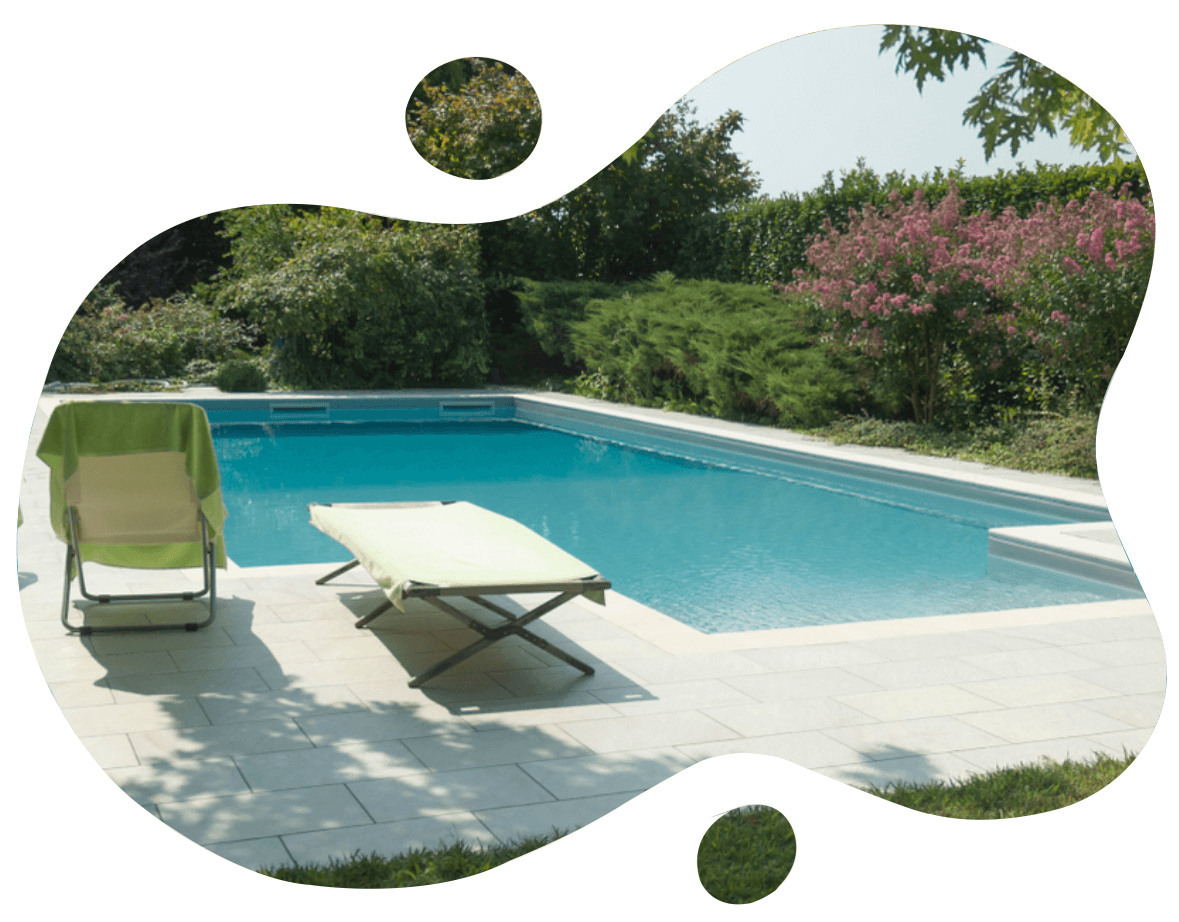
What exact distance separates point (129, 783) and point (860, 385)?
6.76 meters

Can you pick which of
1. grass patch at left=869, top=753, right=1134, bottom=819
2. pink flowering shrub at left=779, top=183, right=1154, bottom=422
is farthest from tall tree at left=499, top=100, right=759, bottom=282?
grass patch at left=869, top=753, right=1134, bottom=819

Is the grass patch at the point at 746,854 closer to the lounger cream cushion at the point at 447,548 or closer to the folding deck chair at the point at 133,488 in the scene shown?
the lounger cream cushion at the point at 447,548

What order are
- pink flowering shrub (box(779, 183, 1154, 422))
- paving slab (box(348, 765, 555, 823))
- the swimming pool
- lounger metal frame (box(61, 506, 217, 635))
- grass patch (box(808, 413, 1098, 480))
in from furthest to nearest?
grass patch (box(808, 413, 1098, 480))
pink flowering shrub (box(779, 183, 1154, 422))
lounger metal frame (box(61, 506, 217, 635))
the swimming pool
paving slab (box(348, 765, 555, 823))

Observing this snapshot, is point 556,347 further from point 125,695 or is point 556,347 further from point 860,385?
point 860,385

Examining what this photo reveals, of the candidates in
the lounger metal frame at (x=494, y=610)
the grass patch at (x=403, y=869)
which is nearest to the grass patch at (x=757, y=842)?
the grass patch at (x=403, y=869)

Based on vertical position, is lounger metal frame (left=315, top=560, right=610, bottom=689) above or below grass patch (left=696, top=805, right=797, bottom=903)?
above

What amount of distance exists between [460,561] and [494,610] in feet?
1.00

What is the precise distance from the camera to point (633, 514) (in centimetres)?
420

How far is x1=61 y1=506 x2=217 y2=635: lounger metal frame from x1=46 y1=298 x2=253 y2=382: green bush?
0.64 metres

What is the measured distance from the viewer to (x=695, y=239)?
12.6 ft

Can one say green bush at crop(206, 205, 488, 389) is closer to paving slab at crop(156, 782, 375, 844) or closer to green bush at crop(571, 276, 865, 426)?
green bush at crop(571, 276, 865, 426)

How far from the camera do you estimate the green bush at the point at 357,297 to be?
3.21 metres

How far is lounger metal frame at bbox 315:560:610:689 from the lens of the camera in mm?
3602

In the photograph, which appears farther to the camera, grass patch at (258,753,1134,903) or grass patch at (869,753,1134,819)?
grass patch at (869,753,1134,819)
